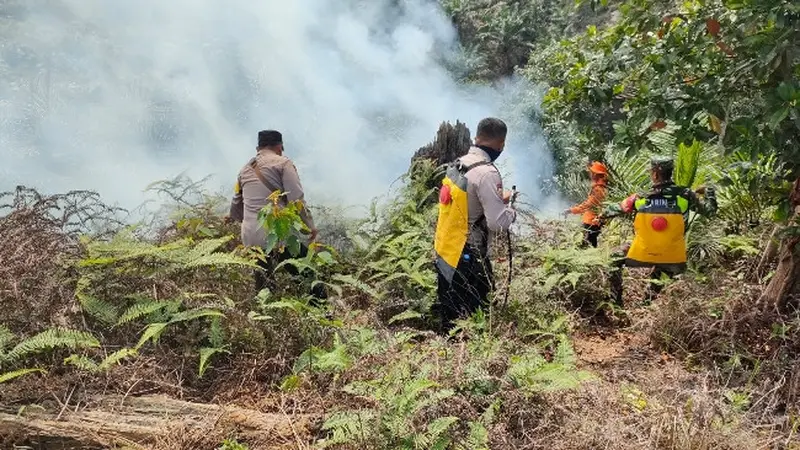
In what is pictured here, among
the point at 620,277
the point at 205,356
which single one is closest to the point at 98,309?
the point at 205,356

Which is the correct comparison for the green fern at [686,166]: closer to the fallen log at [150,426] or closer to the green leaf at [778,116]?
the green leaf at [778,116]

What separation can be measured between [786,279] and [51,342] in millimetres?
3947

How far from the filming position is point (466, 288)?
4180 mm

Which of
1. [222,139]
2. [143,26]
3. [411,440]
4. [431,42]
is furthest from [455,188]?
[431,42]

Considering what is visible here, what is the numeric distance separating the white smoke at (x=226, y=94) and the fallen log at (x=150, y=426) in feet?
19.7

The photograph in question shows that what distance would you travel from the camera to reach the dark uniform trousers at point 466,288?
162 inches

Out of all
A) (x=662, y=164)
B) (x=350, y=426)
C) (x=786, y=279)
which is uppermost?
(x=662, y=164)

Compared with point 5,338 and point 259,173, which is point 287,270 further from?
point 5,338

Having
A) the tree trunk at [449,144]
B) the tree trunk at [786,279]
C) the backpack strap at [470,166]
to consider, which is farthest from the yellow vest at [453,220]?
the tree trunk at [449,144]

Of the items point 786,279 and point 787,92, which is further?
point 786,279

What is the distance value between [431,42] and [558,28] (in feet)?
10.5

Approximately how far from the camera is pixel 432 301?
465 cm

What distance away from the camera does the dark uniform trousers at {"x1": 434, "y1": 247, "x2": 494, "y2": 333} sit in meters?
4.11

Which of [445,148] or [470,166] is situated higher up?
[445,148]
